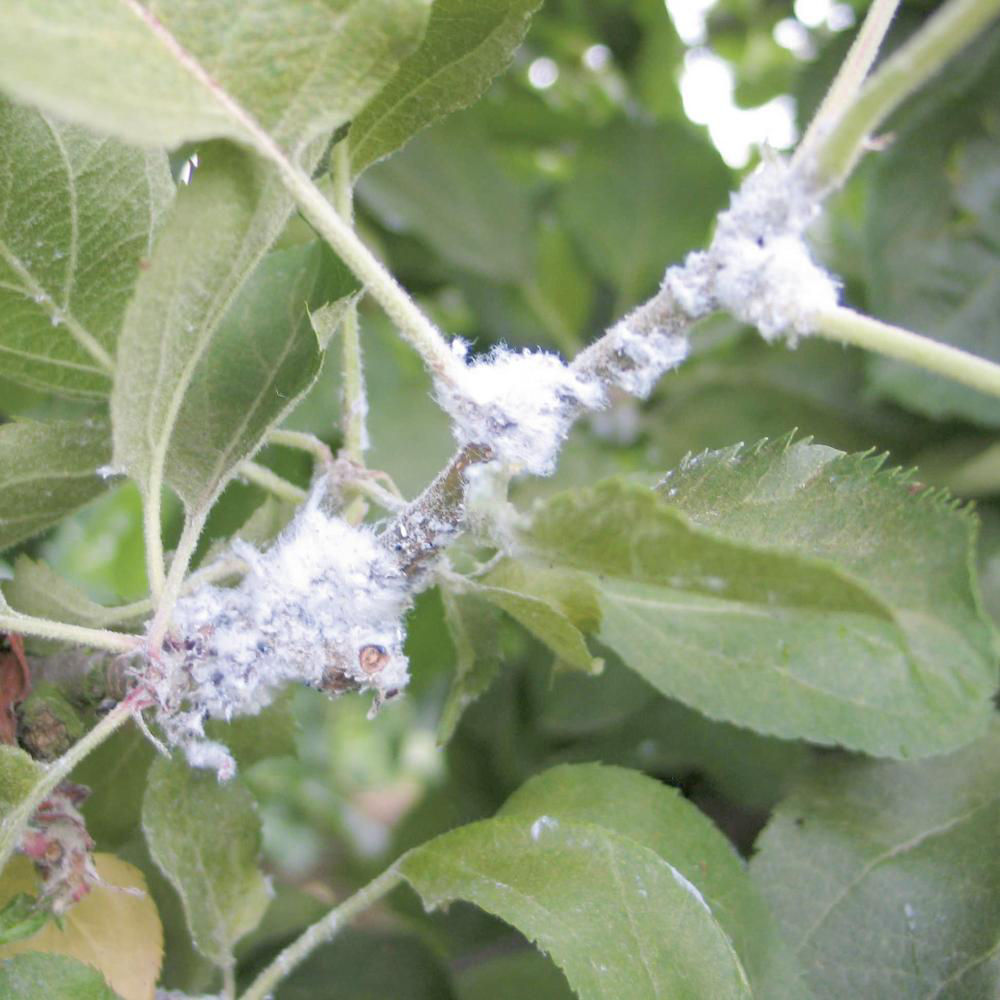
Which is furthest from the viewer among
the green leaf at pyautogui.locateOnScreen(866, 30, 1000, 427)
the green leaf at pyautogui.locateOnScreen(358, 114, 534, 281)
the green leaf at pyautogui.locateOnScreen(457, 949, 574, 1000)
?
the green leaf at pyautogui.locateOnScreen(358, 114, 534, 281)

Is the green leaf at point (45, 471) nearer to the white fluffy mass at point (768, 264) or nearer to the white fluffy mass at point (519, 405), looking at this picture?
the white fluffy mass at point (519, 405)

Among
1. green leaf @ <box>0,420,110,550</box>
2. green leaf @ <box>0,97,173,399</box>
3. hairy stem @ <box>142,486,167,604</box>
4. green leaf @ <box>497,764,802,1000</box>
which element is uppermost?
green leaf @ <box>0,97,173,399</box>

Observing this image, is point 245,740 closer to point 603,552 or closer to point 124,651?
point 124,651

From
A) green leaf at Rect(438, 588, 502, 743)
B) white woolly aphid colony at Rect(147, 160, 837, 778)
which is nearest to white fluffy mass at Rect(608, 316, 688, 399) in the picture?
white woolly aphid colony at Rect(147, 160, 837, 778)

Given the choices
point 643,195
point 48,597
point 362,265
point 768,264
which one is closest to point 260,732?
point 48,597

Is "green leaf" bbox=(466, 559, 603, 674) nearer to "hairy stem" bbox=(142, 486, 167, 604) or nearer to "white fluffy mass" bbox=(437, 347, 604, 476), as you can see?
"white fluffy mass" bbox=(437, 347, 604, 476)

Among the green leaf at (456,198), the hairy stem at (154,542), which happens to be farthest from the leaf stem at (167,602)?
the green leaf at (456,198)

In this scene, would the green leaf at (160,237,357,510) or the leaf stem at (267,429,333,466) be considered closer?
the green leaf at (160,237,357,510)

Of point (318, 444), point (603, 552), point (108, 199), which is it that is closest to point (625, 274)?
point (318, 444)
